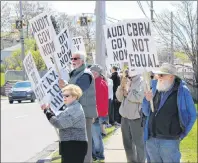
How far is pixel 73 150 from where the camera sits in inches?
251

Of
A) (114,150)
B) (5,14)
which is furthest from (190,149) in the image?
(5,14)

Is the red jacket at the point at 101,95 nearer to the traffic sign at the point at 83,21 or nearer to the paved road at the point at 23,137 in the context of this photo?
the paved road at the point at 23,137

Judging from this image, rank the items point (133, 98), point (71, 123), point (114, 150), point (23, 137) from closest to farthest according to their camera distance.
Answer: point (71, 123) → point (133, 98) → point (114, 150) → point (23, 137)

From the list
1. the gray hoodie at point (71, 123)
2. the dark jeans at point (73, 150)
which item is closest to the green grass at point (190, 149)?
the dark jeans at point (73, 150)

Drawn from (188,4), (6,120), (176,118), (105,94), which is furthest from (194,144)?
(188,4)

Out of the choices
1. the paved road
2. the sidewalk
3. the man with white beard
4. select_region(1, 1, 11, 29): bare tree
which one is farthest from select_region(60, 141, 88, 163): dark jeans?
select_region(1, 1, 11, 29): bare tree

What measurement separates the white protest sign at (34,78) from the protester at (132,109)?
46.1 inches

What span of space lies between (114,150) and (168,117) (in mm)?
5138

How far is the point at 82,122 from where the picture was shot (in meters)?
6.35

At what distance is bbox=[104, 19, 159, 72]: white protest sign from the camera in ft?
22.8

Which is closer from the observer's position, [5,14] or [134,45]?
[134,45]

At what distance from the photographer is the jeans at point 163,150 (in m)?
6.08

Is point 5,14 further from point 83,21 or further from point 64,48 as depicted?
point 64,48

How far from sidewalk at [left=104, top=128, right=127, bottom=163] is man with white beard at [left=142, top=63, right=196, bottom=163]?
3.50 meters
